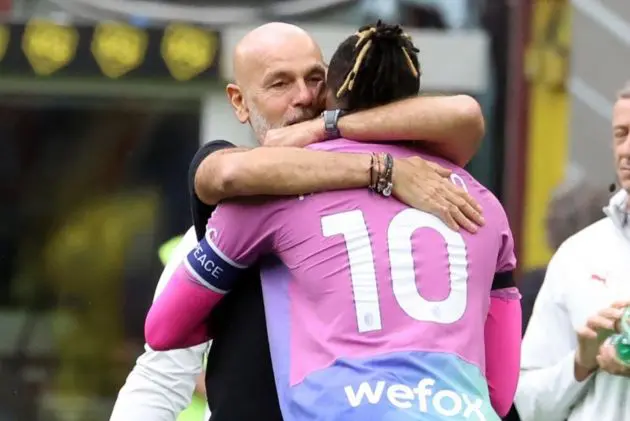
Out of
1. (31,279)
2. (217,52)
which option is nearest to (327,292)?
(217,52)

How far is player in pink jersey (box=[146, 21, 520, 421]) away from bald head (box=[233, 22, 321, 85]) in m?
0.32

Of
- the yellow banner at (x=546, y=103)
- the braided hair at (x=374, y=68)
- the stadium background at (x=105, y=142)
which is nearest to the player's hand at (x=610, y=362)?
the braided hair at (x=374, y=68)

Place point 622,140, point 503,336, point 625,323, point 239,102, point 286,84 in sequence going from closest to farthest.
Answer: point 503,336 < point 286,84 < point 239,102 < point 625,323 < point 622,140

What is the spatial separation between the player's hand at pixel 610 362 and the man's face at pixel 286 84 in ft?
3.53

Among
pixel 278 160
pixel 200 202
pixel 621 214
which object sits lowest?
pixel 621 214

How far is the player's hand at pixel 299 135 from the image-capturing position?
2963mm

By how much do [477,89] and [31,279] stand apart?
285 cm

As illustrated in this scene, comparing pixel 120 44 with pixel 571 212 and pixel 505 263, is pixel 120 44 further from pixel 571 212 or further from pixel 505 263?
pixel 505 263

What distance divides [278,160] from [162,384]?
1.14 metres

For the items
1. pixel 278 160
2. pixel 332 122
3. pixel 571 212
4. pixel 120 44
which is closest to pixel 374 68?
pixel 332 122

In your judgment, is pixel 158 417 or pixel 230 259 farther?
pixel 158 417

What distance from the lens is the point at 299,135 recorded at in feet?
9.78

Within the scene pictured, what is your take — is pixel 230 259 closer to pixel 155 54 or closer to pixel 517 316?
pixel 517 316

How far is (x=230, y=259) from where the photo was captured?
9.49ft
